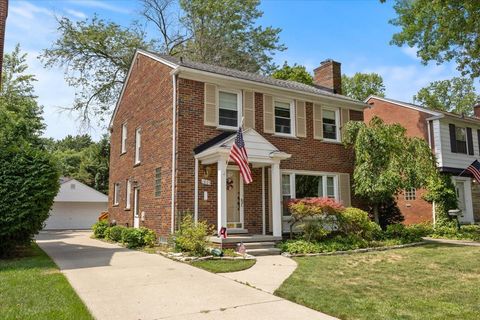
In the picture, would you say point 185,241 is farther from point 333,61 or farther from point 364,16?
point 333,61

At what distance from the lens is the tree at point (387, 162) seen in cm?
1379

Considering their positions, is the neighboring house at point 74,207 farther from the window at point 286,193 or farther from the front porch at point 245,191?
the window at point 286,193

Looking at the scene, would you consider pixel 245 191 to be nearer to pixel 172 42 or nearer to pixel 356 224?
pixel 356 224

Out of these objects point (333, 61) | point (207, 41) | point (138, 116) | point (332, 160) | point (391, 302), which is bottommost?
point (391, 302)

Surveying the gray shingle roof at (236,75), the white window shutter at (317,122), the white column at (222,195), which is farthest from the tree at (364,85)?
the white column at (222,195)

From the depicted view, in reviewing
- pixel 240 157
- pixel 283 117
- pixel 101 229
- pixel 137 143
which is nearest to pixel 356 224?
pixel 283 117

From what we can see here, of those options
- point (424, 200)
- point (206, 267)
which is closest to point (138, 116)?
point (206, 267)

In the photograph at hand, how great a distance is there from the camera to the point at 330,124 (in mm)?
15742

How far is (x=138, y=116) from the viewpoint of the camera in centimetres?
1666

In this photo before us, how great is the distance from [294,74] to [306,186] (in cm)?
1863

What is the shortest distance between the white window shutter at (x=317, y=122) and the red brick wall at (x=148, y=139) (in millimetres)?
5801

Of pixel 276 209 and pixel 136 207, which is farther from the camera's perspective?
pixel 136 207

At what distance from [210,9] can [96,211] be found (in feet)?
64.7

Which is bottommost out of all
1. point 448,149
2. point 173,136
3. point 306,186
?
point 306,186
